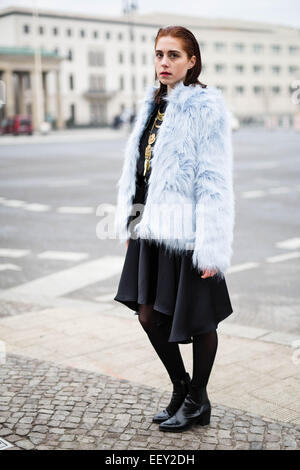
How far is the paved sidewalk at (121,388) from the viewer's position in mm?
3389

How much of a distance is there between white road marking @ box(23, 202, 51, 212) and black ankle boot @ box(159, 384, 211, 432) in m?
8.97

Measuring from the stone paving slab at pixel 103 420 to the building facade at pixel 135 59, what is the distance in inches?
3347

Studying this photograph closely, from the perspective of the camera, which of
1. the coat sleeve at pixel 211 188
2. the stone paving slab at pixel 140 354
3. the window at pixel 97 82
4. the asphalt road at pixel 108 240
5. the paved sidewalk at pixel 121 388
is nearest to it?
the coat sleeve at pixel 211 188

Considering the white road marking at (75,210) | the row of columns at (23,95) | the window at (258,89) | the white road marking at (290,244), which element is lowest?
the white road marking at (290,244)

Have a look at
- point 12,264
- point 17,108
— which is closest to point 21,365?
point 12,264

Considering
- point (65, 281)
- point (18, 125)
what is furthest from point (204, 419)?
point (18, 125)

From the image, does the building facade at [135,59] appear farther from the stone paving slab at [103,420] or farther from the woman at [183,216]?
the woman at [183,216]

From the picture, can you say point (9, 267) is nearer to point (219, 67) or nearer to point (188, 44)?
point (188, 44)

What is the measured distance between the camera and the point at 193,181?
3.29 meters

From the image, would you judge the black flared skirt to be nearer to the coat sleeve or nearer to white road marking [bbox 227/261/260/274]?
the coat sleeve

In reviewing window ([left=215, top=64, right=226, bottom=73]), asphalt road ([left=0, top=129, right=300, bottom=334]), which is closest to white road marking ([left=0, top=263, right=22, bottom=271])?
asphalt road ([left=0, top=129, right=300, bottom=334])

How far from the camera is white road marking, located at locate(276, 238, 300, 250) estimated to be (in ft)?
28.3

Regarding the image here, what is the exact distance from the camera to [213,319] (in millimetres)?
3348

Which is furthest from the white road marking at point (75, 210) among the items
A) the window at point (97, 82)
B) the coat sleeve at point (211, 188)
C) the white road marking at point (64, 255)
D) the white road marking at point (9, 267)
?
the window at point (97, 82)
